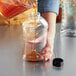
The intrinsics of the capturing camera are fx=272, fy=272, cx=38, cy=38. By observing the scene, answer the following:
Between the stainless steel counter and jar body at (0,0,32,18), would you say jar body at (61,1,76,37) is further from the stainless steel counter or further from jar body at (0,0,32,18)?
jar body at (0,0,32,18)

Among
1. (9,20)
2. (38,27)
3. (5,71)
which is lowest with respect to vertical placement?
(5,71)

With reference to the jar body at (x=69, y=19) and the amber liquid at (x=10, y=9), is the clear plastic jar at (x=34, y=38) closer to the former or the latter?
the jar body at (x=69, y=19)

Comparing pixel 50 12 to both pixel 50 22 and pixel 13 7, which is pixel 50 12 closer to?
pixel 50 22

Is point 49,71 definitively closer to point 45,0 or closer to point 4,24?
point 45,0

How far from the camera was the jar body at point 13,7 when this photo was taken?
128 centimetres

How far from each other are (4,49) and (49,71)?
0.27 m

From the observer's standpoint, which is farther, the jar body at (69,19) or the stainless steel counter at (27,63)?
the jar body at (69,19)

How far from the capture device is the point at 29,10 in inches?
56.0

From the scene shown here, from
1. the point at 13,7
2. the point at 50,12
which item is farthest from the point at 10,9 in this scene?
the point at 50,12

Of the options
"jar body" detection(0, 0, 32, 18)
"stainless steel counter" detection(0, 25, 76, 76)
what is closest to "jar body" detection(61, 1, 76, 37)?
"stainless steel counter" detection(0, 25, 76, 76)

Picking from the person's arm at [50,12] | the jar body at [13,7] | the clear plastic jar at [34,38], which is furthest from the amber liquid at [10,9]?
the clear plastic jar at [34,38]

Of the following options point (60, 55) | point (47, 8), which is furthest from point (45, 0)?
point (60, 55)

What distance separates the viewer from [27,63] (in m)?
0.88

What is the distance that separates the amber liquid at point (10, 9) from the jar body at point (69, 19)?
0.24 metres
